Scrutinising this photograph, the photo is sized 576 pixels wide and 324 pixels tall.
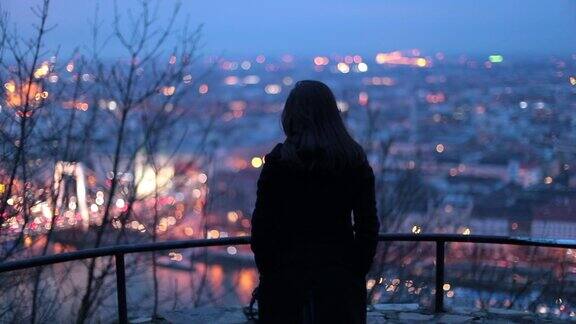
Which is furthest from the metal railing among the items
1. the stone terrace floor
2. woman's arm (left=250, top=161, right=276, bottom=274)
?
woman's arm (left=250, top=161, right=276, bottom=274)

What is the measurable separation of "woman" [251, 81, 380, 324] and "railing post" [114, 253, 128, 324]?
2043 millimetres

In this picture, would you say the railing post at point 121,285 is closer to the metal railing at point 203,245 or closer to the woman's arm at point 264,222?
the metal railing at point 203,245

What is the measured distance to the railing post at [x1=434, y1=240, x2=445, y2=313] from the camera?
5008mm

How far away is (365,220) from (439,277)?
8.56 ft

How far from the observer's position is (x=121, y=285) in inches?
183

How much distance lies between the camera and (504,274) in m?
6.65

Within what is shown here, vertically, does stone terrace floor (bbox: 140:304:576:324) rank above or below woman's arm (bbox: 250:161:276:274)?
below

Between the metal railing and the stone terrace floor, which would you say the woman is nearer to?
the metal railing

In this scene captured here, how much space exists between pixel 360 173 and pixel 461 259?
4.21 metres

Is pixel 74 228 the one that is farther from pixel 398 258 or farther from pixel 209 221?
pixel 398 258

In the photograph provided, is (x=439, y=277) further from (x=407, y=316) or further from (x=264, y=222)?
(x=264, y=222)

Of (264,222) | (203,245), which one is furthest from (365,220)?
(203,245)

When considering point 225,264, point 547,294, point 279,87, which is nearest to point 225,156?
point 279,87

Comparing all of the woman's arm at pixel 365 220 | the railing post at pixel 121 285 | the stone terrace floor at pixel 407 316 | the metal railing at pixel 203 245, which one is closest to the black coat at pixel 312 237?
the woman's arm at pixel 365 220
